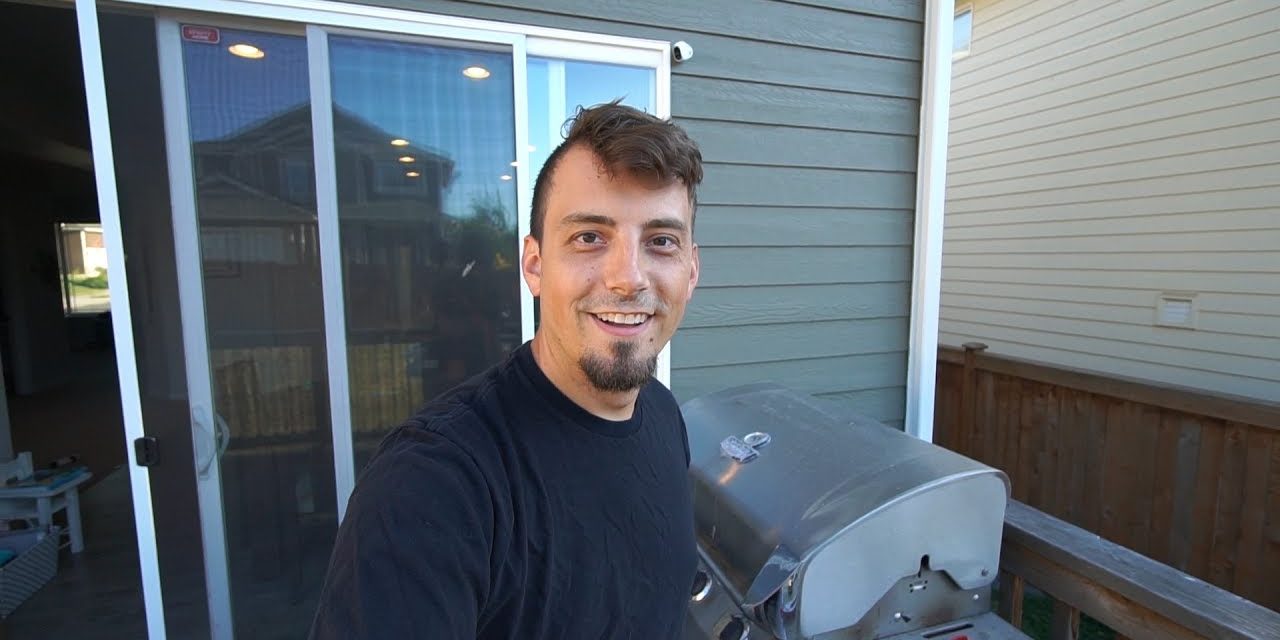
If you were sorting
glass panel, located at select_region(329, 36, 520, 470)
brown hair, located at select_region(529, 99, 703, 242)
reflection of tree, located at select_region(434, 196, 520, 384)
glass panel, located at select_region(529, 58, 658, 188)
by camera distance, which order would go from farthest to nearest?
glass panel, located at select_region(529, 58, 658, 188) → reflection of tree, located at select_region(434, 196, 520, 384) → glass panel, located at select_region(329, 36, 520, 470) → brown hair, located at select_region(529, 99, 703, 242)

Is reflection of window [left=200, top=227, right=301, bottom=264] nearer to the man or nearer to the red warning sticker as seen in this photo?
the red warning sticker

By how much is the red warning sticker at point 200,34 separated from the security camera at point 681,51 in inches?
55.5

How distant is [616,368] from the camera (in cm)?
90

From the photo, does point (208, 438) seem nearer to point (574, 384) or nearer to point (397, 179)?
point (397, 179)

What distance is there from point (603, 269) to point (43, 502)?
3.75 metres

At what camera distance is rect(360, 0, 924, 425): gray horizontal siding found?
2.25m

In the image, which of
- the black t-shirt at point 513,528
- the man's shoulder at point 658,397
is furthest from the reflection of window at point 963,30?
the black t-shirt at point 513,528

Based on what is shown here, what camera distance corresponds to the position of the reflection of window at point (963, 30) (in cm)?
562

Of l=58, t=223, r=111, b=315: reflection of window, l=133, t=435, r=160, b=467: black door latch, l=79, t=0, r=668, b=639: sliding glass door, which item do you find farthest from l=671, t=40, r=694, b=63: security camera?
l=58, t=223, r=111, b=315: reflection of window

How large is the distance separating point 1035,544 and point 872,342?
1.28 meters

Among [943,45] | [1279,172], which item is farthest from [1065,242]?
[943,45]

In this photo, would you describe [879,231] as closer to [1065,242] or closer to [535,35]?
[535,35]

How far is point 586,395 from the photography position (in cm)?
93

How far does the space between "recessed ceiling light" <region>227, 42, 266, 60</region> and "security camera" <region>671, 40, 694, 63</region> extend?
1305 millimetres
